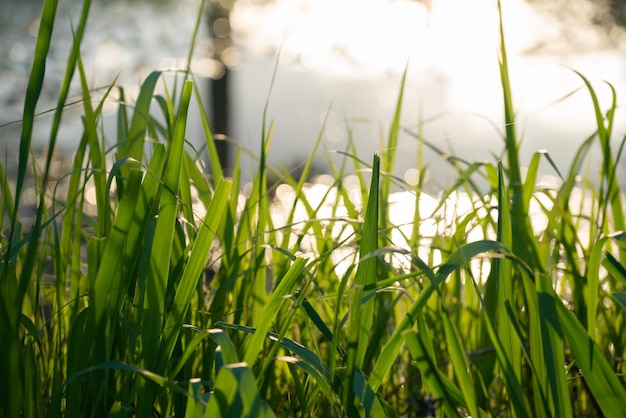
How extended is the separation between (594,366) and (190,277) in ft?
0.80

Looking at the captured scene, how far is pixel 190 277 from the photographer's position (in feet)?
1.34

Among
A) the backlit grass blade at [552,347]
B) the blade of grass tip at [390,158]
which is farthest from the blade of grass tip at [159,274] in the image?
the blade of grass tip at [390,158]

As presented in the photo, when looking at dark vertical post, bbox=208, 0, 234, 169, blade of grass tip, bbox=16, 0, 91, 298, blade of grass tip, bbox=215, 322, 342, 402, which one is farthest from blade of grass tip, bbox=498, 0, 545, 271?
dark vertical post, bbox=208, 0, 234, 169

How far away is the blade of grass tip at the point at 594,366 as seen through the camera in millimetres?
389

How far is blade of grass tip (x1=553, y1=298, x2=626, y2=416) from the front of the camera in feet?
1.28

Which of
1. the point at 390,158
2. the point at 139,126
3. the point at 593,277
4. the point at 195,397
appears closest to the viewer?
the point at 195,397

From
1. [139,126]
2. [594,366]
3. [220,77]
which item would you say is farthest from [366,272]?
[220,77]

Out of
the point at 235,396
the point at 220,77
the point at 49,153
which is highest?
the point at 220,77

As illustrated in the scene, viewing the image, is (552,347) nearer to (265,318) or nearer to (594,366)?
(594,366)

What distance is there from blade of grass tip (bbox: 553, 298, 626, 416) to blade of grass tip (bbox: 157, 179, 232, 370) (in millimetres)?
201

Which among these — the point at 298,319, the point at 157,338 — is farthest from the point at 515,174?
the point at 157,338

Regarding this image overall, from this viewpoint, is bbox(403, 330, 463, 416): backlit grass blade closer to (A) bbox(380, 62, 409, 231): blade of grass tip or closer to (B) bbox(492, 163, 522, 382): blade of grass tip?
(B) bbox(492, 163, 522, 382): blade of grass tip

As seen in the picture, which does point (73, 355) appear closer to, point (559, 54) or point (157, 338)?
point (157, 338)

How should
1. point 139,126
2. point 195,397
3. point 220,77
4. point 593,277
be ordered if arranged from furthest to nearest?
point 220,77
point 139,126
point 593,277
point 195,397
